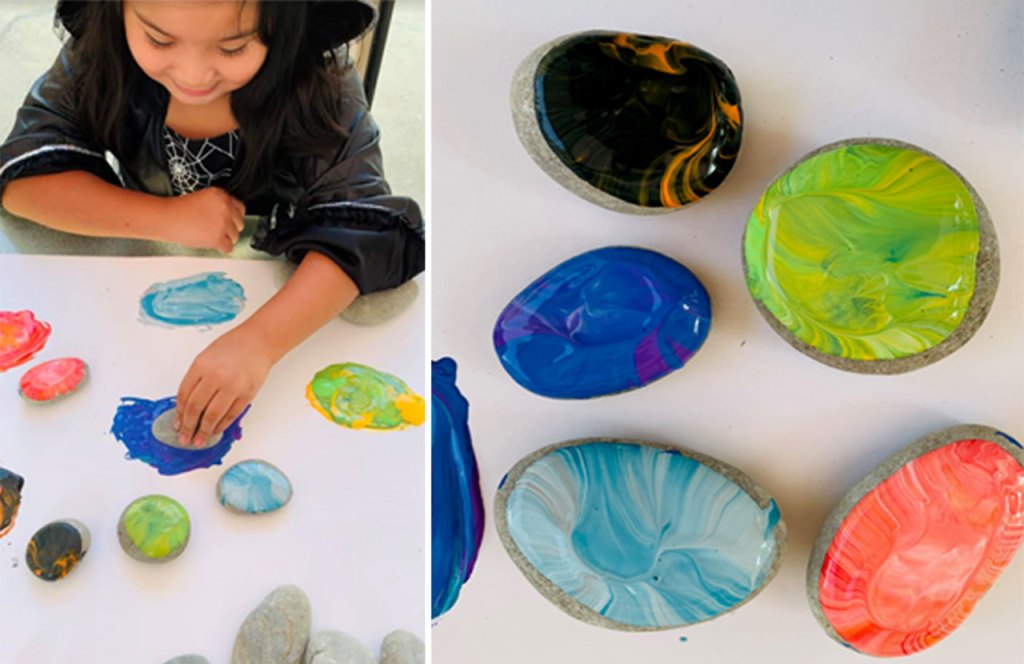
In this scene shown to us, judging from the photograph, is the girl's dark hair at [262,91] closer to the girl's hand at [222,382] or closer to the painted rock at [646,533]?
the girl's hand at [222,382]

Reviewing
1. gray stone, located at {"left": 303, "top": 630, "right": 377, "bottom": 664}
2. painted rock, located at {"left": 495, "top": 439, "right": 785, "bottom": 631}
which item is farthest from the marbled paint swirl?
gray stone, located at {"left": 303, "top": 630, "right": 377, "bottom": 664}

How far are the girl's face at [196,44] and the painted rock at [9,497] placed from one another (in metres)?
0.24

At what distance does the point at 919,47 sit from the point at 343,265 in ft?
1.18

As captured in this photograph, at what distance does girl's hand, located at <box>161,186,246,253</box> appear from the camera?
51cm

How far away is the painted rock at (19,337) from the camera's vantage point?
50 cm

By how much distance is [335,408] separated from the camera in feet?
1.67

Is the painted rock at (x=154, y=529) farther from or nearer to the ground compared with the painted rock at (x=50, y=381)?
nearer to the ground

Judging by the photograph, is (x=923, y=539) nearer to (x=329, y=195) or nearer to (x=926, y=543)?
(x=926, y=543)

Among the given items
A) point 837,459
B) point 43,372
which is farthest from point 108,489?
point 837,459

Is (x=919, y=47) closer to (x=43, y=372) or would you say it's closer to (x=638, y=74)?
(x=638, y=74)

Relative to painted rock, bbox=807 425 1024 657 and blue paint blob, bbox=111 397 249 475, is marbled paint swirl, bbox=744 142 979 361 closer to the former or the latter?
painted rock, bbox=807 425 1024 657

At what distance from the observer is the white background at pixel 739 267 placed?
0.48 meters

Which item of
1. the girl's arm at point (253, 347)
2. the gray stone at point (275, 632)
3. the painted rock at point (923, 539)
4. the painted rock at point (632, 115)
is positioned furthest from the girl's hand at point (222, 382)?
Result: the painted rock at point (923, 539)

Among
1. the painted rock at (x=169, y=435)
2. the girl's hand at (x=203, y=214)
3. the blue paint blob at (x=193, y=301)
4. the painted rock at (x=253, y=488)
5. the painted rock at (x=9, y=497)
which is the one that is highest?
the girl's hand at (x=203, y=214)
